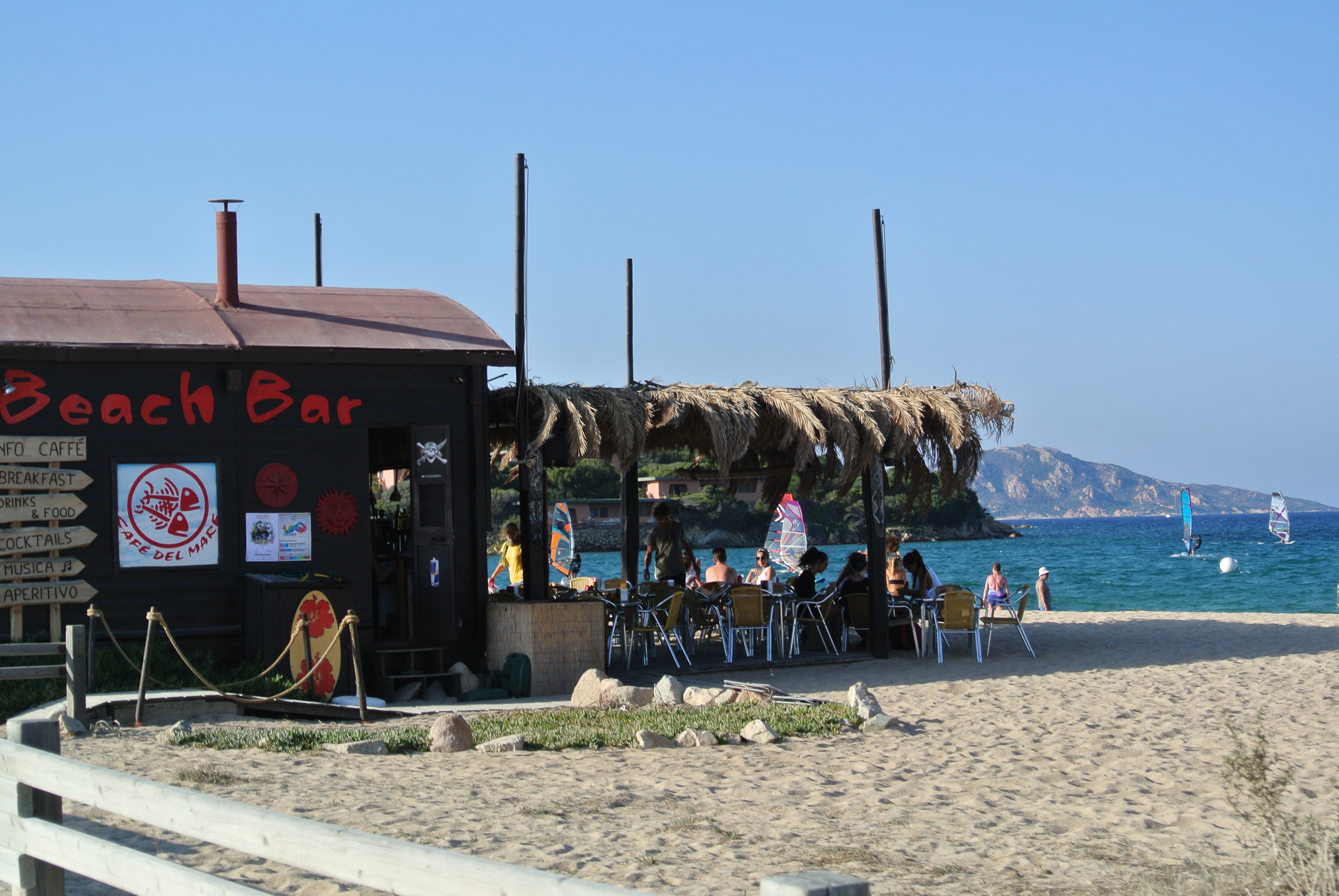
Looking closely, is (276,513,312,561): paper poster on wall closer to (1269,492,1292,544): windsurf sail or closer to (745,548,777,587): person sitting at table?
(745,548,777,587): person sitting at table

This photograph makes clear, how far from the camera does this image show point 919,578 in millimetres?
13000

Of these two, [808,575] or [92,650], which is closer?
[92,650]

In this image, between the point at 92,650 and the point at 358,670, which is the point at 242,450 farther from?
the point at 358,670

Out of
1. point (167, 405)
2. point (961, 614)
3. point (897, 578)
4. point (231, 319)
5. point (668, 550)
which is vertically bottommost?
point (961, 614)

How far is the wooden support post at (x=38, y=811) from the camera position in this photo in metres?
3.76

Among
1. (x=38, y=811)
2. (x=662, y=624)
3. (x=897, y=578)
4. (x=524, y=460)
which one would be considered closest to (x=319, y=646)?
(x=524, y=460)

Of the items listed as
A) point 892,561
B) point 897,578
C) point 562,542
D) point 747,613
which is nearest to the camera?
point 747,613

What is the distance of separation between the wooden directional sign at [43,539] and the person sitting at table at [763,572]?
723cm

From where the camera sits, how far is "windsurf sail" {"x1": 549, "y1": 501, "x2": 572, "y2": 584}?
16.5 meters

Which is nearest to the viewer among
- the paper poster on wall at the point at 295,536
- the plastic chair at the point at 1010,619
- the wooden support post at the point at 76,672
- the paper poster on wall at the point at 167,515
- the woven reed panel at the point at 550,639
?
the wooden support post at the point at 76,672

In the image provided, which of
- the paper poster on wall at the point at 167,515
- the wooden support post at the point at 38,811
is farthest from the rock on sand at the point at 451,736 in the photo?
the wooden support post at the point at 38,811

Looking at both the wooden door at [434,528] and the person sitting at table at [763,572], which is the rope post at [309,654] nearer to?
the wooden door at [434,528]

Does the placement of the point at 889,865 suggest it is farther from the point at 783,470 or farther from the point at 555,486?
the point at 555,486

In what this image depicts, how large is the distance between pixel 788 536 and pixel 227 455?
10774 mm
